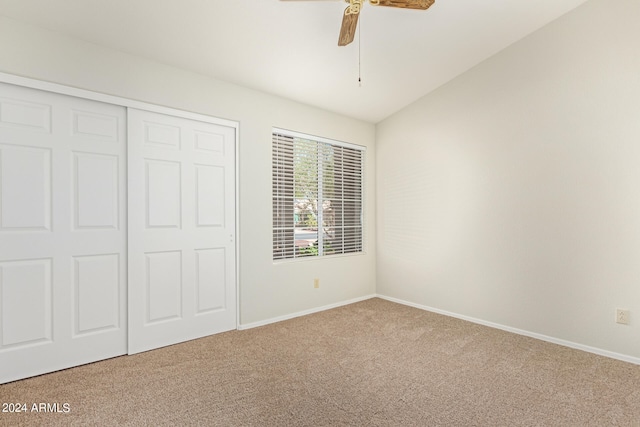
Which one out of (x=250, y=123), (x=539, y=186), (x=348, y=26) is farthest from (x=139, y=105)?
(x=539, y=186)

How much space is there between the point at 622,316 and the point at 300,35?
3.67m

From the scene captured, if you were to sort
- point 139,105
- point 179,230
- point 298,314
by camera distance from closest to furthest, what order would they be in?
point 139,105
point 179,230
point 298,314

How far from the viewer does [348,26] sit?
2199 millimetres

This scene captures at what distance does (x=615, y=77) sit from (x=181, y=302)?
14.4ft

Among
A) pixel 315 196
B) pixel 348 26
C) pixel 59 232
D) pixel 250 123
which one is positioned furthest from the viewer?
pixel 315 196

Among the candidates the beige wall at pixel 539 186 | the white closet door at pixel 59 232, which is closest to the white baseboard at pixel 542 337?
the beige wall at pixel 539 186

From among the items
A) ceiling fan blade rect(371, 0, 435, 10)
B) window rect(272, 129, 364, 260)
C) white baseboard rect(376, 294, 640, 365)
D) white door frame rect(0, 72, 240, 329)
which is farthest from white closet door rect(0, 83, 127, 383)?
white baseboard rect(376, 294, 640, 365)

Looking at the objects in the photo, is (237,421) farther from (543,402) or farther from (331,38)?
(331,38)

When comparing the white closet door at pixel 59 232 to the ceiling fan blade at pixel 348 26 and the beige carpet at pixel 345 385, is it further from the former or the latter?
the ceiling fan blade at pixel 348 26

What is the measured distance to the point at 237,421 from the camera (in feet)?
6.16

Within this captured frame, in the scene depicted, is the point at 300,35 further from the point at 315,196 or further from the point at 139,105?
the point at 315,196

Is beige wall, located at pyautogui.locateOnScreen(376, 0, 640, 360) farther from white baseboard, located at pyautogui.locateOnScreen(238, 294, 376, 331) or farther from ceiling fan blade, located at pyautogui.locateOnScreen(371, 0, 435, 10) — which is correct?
ceiling fan blade, located at pyautogui.locateOnScreen(371, 0, 435, 10)

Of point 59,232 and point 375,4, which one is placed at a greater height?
point 375,4

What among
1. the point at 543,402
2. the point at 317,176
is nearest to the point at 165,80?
the point at 317,176
